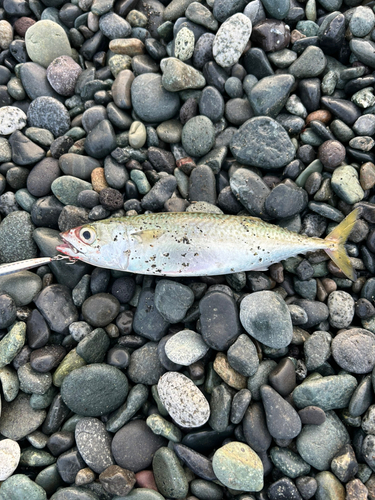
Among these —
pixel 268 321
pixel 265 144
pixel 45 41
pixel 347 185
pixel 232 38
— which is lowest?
pixel 268 321

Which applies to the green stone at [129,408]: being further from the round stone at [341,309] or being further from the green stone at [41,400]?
the round stone at [341,309]

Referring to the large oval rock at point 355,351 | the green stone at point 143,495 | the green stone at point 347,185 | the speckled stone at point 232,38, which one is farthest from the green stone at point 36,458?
the speckled stone at point 232,38

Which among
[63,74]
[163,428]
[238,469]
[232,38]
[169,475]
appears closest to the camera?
[238,469]

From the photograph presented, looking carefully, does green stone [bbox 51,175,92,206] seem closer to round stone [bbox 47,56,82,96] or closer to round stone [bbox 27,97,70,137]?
round stone [bbox 27,97,70,137]

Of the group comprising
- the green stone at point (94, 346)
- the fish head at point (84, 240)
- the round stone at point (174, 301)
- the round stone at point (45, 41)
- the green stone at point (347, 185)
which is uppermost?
the round stone at point (45, 41)

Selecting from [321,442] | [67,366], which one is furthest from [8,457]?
[321,442]

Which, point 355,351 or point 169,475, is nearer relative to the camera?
point 169,475

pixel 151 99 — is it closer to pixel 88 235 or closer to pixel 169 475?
pixel 88 235
